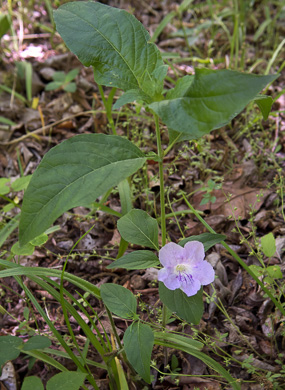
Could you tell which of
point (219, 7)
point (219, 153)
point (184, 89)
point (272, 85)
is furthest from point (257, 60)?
point (184, 89)

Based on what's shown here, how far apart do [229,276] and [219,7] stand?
96.5 inches

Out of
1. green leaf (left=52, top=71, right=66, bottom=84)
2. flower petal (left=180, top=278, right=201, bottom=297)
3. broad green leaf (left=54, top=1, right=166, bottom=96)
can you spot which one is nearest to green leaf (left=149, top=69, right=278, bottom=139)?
broad green leaf (left=54, top=1, right=166, bottom=96)

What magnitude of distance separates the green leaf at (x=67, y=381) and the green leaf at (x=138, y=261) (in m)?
0.44

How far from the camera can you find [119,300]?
1296 mm

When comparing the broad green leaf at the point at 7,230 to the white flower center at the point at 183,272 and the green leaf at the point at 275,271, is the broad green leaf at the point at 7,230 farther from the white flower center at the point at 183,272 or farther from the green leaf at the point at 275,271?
the green leaf at the point at 275,271

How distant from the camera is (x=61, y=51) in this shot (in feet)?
10.7

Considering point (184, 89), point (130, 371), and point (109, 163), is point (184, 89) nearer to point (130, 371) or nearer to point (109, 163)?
point (109, 163)

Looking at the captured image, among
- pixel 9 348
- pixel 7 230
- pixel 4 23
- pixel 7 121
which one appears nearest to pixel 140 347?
pixel 9 348

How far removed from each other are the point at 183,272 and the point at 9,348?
0.69 meters

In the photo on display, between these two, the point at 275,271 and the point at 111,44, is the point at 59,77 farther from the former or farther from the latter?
the point at 275,271

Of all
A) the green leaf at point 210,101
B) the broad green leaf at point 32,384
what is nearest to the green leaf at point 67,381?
the broad green leaf at point 32,384

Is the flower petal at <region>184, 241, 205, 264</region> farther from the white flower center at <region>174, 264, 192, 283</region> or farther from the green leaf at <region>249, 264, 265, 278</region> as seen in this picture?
the green leaf at <region>249, 264, 265, 278</region>

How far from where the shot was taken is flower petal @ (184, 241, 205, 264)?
1202 mm

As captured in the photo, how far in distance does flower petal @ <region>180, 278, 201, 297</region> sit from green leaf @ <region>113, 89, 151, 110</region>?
0.60m
